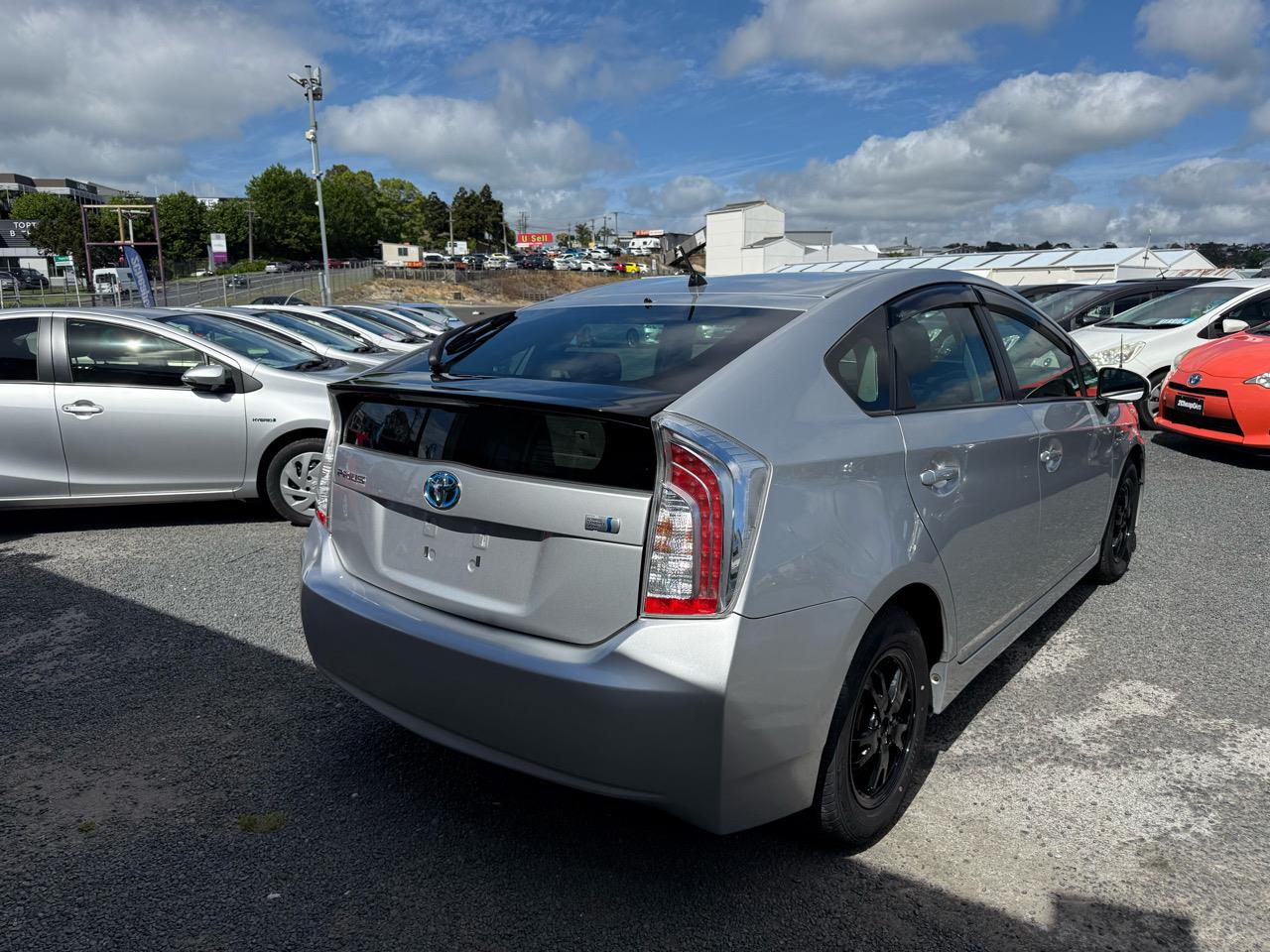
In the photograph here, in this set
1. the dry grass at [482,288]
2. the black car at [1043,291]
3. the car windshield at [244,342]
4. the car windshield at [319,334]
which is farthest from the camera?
the dry grass at [482,288]

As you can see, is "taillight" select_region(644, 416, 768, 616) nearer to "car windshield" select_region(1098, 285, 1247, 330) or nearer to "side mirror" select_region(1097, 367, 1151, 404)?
"side mirror" select_region(1097, 367, 1151, 404)

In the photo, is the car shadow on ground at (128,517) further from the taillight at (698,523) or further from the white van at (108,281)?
the white van at (108,281)

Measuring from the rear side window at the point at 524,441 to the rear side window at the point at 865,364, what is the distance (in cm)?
75

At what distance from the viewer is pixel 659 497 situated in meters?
2.25

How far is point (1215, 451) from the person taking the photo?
31.0 ft

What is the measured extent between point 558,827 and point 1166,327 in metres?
10.9

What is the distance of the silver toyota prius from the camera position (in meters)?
2.24

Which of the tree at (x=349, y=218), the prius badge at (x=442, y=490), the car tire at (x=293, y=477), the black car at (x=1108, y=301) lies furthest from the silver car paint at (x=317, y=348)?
the tree at (x=349, y=218)

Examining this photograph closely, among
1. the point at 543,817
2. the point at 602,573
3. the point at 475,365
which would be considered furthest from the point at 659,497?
the point at 543,817

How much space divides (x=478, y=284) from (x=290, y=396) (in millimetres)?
70458

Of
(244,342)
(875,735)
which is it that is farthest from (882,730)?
(244,342)

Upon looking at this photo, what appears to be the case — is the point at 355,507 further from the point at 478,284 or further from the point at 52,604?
the point at 478,284

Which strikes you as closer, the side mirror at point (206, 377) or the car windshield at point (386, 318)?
the side mirror at point (206, 377)

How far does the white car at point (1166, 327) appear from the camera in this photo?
1098 cm
